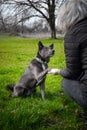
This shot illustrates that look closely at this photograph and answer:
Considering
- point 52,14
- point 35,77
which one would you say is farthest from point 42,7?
point 35,77

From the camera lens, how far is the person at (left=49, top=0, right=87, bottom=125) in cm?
406

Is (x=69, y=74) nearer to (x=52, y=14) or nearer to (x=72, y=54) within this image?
(x=72, y=54)

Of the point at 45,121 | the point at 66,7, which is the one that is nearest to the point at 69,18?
the point at 66,7

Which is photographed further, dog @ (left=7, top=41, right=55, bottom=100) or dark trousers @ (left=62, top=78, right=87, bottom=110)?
dog @ (left=7, top=41, right=55, bottom=100)

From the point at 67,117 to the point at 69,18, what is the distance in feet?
5.82

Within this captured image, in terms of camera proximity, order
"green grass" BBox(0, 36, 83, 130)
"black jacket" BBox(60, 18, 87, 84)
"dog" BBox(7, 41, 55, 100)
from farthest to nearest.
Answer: "dog" BBox(7, 41, 55, 100) → "green grass" BBox(0, 36, 83, 130) → "black jacket" BBox(60, 18, 87, 84)

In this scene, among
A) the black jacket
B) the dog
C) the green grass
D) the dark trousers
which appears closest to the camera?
the black jacket

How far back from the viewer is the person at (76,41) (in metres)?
4.06

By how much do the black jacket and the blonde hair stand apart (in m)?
0.09

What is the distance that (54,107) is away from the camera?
5609 millimetres

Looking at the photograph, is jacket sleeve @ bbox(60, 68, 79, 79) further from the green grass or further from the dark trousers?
the green grass

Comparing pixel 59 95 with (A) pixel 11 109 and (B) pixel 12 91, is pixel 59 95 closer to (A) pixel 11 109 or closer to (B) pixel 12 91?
(B) pixel 12 91

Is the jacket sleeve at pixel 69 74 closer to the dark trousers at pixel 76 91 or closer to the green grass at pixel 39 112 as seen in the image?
the dark trousers at pixel 76 91

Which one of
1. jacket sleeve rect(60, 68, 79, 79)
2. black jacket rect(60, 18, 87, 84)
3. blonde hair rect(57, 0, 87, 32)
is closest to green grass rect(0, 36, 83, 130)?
jacket sleeve rect(60, 68, 79, 79)
